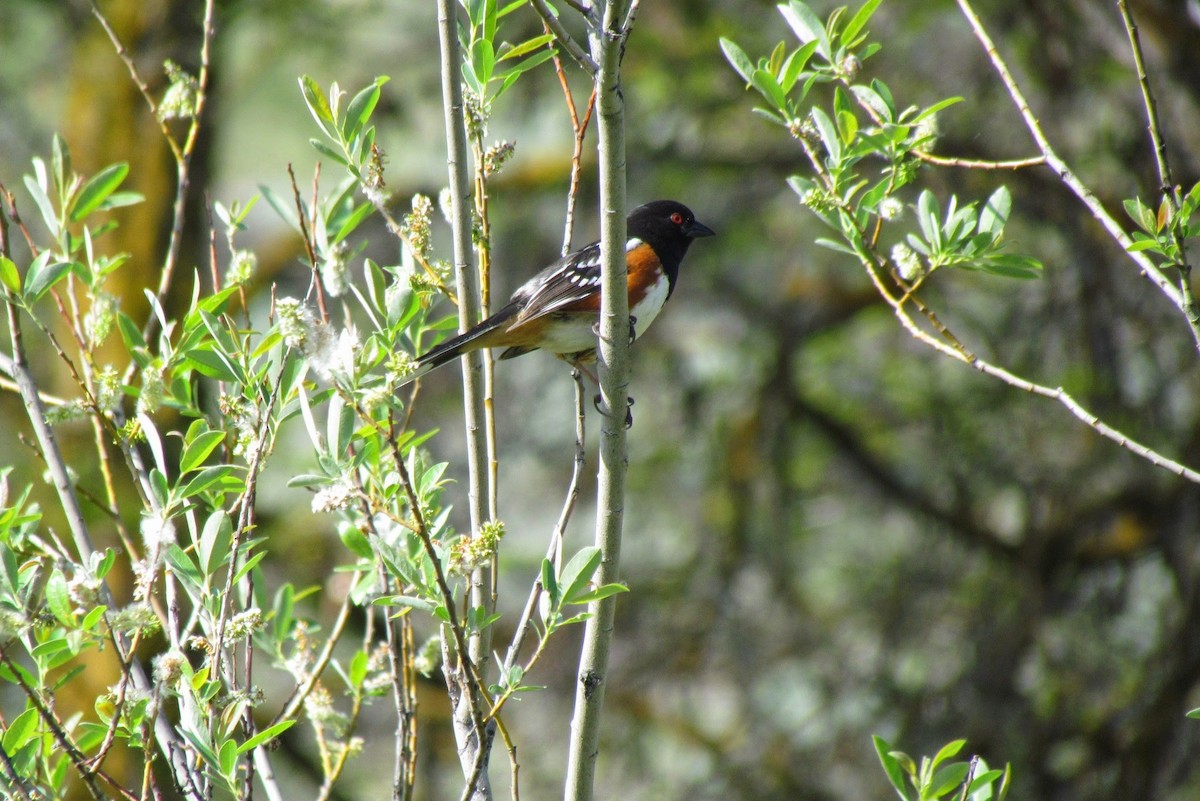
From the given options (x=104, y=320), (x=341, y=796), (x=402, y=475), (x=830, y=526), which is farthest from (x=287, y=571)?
(x=402, y=475)

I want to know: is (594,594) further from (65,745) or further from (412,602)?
(65,745)

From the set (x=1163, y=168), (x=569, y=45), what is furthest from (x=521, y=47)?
(x=1163, y=168)

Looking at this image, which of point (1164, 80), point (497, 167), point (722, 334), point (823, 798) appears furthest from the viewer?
point (722, 334)

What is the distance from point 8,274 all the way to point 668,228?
264 cm

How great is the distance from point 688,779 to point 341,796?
1.86m

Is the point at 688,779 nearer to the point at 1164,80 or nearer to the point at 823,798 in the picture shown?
the point at 823,798

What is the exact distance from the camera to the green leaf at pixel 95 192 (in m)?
2.45

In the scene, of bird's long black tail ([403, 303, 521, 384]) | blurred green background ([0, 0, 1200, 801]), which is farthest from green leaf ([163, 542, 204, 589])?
blurred green background ([0, 0, 1200, 801])

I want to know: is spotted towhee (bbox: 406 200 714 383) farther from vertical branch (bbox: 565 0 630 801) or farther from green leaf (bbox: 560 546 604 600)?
green leaf (bbox: 560 546 604 600)

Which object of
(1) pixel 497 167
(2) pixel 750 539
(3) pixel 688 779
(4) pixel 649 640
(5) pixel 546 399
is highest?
(1) pixel 497 167

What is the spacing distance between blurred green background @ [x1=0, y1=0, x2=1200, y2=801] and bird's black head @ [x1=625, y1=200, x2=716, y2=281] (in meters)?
1.55

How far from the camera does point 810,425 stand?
6797 mm

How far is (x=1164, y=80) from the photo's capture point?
5098 millimetres

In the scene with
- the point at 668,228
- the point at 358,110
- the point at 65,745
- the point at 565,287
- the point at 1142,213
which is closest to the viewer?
the point at 65,745
